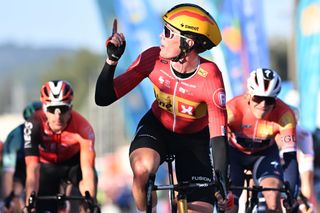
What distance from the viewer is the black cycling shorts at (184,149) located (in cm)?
1050

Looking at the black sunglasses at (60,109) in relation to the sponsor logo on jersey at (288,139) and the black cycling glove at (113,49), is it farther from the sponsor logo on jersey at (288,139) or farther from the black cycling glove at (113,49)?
the black cycling glove at (113,49)

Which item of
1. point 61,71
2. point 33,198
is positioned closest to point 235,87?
point 33,198

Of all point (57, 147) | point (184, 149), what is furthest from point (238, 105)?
point (184, 149)

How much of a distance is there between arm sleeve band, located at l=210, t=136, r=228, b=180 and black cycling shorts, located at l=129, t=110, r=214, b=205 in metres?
0.50

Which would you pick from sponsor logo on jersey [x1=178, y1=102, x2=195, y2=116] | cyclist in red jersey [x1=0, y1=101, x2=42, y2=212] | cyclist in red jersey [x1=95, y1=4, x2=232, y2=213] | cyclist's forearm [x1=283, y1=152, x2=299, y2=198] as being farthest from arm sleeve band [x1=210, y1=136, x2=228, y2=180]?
cyclist in red jersey [x1=0, y1=101, x2=42, y2=212]

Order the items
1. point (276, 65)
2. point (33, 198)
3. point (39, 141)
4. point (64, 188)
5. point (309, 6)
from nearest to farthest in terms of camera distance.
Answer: point (33, 198) → point (39, 141) → point (64, 188) → point (309, 6) → point (276, 65)

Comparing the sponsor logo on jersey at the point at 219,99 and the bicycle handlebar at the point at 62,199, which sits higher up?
the sponsor logo on jersey at the point at 219,99

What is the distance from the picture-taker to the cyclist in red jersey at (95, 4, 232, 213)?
1020 centimetres

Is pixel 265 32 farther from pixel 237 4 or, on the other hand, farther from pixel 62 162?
pixel 62 162

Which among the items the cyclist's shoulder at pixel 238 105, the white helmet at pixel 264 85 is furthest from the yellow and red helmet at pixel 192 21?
the cyclist's shoulder at pixel 238 105

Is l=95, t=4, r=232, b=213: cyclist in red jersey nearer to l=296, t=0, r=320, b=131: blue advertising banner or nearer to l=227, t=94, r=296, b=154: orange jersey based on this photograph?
l=227, t=94, r=296, b=154: orange jersey

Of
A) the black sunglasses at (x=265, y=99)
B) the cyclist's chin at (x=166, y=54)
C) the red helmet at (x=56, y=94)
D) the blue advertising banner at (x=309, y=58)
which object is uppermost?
the blue advertising banner at (x=309, y=58)

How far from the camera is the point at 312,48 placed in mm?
21672

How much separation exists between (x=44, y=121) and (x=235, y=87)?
Answer: 12332 mm
